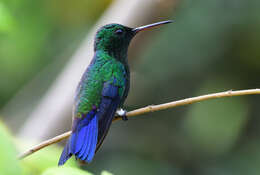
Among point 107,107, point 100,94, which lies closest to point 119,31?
point 100,94

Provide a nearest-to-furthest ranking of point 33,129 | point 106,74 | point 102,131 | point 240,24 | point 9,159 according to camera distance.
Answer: point 9,159
point 102,131
point 106,74
point 33,129
point 240,24

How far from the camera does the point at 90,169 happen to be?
4.88 m

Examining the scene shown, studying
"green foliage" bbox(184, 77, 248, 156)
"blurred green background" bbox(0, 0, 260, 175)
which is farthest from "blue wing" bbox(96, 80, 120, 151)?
"green foliage" bbox(184, 77, 248, 156)

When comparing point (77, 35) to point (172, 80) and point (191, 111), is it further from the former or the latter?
point (191, 111)

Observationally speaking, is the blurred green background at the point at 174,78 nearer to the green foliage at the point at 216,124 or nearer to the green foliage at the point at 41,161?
the green foliage at the point at 216,124

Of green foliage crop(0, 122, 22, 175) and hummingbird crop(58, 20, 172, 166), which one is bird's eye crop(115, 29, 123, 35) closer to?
hummingbird crop(58, 20, 172, 166)

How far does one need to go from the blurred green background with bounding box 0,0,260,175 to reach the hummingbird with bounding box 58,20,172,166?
193 cm

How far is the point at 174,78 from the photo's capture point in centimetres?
577

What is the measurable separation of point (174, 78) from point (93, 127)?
12.0ft

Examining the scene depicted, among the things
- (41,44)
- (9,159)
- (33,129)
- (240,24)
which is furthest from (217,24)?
(9,159)

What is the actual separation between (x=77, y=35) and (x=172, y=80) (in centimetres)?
159

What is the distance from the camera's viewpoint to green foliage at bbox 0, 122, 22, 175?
0.73 meters

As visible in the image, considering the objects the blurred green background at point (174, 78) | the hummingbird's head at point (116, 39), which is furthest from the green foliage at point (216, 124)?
the hummingbird's head at point (116, 39)

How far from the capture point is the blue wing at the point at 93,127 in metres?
1.93
